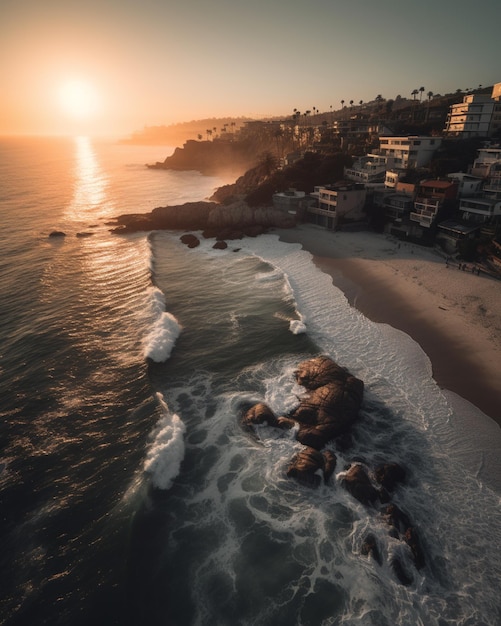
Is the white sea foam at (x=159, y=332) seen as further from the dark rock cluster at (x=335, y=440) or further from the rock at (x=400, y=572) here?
the rock at (x=400, y=572)

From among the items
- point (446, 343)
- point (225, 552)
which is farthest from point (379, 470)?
point (446, 343)

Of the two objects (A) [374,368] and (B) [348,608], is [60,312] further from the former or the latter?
(B) [348,608]

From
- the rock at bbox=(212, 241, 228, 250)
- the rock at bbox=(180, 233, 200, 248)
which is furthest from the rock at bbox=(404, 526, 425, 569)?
the rock at bbox=(180, 233, 200, 248)

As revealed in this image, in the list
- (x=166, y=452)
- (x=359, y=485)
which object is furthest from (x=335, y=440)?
(x=166, y=452)

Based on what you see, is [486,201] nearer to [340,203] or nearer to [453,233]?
[453,233]

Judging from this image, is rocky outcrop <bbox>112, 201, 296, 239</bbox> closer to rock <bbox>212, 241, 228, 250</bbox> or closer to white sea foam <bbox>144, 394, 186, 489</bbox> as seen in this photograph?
rock <bbox>212, 241, 228, 250</bbox>

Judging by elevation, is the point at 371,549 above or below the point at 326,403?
below
